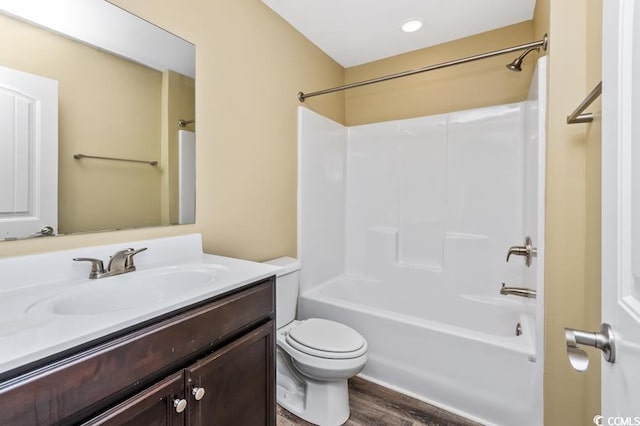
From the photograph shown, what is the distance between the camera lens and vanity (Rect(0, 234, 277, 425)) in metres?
0.61

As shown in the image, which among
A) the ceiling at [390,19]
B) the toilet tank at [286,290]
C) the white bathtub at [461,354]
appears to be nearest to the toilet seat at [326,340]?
the toilet tank at [286,290]

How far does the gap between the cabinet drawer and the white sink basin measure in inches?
3.1

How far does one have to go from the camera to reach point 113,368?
2.31ft

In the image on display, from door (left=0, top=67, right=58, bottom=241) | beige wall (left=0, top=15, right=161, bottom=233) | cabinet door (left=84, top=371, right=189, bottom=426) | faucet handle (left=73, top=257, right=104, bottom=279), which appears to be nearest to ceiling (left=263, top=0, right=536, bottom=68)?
beige wall (left=0, top=15, right=161, bottom=233)

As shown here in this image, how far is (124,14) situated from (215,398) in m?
1.53

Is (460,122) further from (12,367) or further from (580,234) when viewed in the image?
(12,367)

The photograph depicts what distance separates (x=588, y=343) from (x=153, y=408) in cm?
102

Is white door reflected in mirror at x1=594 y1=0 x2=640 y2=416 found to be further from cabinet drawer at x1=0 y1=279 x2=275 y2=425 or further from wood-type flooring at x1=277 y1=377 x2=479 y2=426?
wood-type flooring at x1=277 y1=377 x2=479 y2=426

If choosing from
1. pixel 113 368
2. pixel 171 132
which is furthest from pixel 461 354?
pixel 171 132

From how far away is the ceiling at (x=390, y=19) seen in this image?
1903 mm

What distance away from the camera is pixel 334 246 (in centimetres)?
262

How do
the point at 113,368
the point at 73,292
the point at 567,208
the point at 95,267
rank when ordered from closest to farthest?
the point at 113,368 < the point at 73,292 < the point at 95,267 < the point at 567,208

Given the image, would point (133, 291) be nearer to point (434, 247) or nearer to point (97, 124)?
point (97, 124)

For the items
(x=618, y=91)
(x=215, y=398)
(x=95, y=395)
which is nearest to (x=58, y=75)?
(x=95, y=395)
